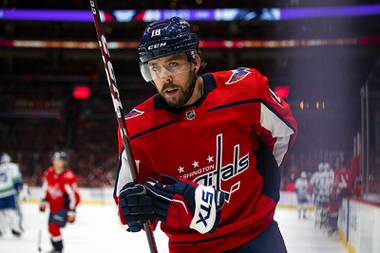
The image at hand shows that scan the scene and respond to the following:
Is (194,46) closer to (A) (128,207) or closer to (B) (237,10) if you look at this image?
(A) (128,207)

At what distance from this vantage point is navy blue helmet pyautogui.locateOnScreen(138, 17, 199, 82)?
1.59 m

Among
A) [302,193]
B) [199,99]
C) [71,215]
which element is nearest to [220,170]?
[199,99]

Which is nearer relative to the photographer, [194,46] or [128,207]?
[128,207]

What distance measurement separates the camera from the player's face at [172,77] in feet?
5.30

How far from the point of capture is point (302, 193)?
310cm

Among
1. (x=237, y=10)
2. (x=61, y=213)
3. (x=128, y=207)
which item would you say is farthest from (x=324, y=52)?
(x=237, y=10)

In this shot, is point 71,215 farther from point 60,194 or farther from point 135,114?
point 135,114

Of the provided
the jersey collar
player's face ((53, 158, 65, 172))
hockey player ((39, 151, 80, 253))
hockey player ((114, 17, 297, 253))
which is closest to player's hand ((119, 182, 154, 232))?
hockey player ((114, 17, 297, 253))

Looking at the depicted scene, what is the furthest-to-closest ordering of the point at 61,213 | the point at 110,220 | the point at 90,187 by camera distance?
the point at 90,187 → the point at 110,220 → the point at 61,213

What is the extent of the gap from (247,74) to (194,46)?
0.18 meters

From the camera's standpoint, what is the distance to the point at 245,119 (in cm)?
165

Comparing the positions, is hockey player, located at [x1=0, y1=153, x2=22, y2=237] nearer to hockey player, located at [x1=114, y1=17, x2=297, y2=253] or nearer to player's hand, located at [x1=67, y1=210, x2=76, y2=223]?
player's hand, located at [x1=67, y1=210, x2=76, y2=223]

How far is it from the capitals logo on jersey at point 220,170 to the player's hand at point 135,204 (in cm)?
16

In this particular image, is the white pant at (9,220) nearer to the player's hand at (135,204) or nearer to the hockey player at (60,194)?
the hockey player at (60,194)
